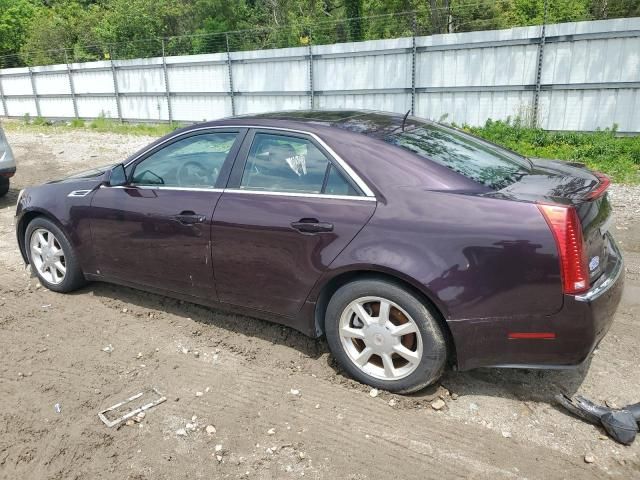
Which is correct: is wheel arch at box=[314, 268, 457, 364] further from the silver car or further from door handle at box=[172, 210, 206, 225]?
the silver car

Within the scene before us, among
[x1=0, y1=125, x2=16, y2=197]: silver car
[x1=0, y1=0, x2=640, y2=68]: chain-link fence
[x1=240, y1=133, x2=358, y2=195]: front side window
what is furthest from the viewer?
[x1=0, y1=0, x2=640, y2=68]: chain-link fence

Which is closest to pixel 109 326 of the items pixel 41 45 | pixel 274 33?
pixel 274 33

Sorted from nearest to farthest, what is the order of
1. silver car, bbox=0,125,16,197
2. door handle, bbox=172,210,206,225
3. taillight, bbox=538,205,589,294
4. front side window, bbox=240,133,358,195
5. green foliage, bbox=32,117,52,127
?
taillight, bbox=538,205,589,294
front side window, bbox=240,133,358,195
door handle, bbox=172,210,206,225
silver car, bbox=0,125,16,197
green foliage, bbox=32,117,52,127

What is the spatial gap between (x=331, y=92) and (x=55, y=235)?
1136 centimetres

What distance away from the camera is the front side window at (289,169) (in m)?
3.40

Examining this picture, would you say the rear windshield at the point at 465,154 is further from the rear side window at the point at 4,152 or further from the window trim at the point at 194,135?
the rear side window at the point at 4,152

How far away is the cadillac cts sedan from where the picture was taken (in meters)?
2.84

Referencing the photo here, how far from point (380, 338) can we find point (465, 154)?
133cm

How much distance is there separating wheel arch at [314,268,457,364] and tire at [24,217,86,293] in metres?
2.49

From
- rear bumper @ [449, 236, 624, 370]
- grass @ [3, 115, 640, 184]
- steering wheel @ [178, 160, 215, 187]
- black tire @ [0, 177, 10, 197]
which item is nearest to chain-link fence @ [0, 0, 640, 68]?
grass @ [3, 115, 640, 184]

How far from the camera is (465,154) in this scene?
3592 mm

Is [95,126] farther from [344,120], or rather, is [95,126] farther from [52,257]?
[344,120]

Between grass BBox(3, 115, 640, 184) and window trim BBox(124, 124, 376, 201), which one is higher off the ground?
window trim BBox(124, 124, 376, 201)

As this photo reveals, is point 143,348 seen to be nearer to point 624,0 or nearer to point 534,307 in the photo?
point 534,307
